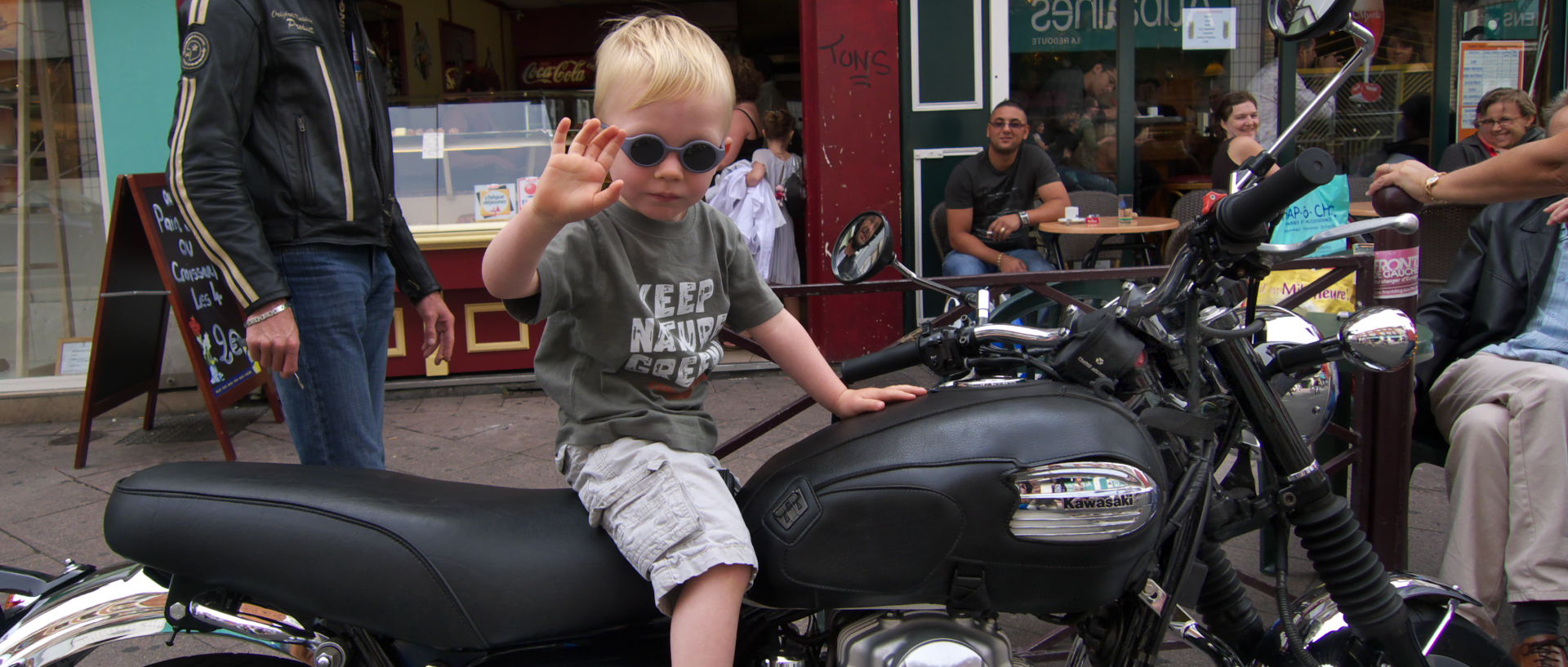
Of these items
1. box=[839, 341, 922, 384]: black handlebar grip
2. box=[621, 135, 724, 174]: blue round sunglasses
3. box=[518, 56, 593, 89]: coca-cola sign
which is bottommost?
box=[839, 341, 922, 384]: black handlebar grip

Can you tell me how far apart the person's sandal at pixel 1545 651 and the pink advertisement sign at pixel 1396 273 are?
0.93m

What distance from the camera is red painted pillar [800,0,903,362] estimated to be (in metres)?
6.22

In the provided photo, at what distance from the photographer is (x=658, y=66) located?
1.61m

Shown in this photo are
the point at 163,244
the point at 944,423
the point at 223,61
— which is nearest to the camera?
the point at 944,423

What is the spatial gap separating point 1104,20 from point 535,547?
6547 mm

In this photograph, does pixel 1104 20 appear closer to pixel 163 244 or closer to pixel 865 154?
pixel 865 154

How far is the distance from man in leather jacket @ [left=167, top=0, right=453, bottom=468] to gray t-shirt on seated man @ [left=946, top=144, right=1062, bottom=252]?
13.5 ft

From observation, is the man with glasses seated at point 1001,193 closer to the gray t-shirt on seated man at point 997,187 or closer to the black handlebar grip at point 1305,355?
the gray t-shirt on seated man at point 997,187

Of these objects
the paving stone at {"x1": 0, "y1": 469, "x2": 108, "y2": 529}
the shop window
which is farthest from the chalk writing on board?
the shop window

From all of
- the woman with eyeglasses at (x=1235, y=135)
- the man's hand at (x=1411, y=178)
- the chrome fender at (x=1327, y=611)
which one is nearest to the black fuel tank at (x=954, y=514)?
the chrome fender at (x=1327, y=611)

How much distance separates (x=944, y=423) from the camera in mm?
1543

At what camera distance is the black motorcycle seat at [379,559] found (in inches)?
60.6

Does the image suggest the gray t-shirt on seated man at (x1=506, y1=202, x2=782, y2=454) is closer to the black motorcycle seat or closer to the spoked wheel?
the black motorcycle seat

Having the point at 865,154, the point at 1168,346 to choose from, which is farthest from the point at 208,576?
the point at 865,154
